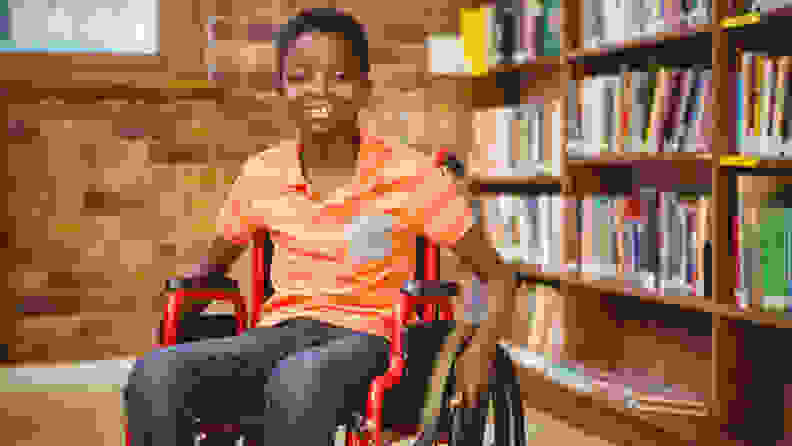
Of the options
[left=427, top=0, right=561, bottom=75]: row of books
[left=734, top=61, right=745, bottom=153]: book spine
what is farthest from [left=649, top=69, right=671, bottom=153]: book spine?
[left=427, top=0, right=561, bottom=75]: row of books

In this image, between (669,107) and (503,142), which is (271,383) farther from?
(503,142)

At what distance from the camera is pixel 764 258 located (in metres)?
2.58

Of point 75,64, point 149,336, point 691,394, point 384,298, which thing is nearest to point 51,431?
point 149,336

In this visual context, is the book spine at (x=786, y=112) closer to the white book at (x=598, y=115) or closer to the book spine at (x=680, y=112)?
the book spine at (x=680, y=112)

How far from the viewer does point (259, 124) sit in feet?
13.9

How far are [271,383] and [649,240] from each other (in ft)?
5.69

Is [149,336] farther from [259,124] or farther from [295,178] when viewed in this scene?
[295,178]

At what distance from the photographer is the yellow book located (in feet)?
13.5

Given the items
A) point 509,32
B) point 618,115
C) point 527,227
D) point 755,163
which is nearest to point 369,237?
point 755,163

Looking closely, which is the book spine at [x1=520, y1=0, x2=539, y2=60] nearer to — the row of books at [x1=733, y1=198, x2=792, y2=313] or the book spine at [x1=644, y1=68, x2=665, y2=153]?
the book spine at [x1=644, y1=68, x2=665, y2=153]

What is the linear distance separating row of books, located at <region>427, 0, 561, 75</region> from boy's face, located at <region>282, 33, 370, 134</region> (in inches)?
70.7

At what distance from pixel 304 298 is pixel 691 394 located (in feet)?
5.44

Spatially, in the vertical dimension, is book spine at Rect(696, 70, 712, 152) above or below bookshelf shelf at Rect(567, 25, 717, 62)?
below

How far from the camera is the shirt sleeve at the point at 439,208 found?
191cm
